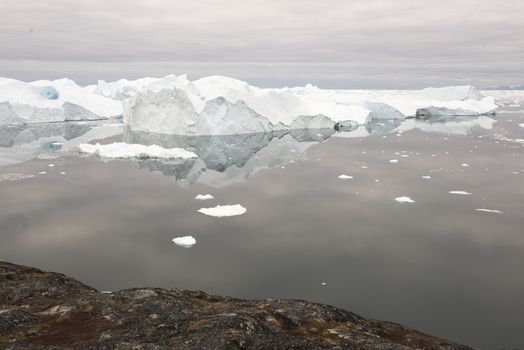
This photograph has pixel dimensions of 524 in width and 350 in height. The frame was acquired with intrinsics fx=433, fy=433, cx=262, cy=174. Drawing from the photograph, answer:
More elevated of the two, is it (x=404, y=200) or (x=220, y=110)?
(x=220, y=110)

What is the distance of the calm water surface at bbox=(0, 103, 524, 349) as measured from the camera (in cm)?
945

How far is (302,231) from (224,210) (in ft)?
11.2

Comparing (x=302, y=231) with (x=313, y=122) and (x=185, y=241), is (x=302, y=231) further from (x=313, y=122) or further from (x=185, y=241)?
(x=313, y=122)

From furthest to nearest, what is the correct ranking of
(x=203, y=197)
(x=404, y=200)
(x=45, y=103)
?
(x=45, y=103) → (x=203, y=197) → (x=404, y=200)

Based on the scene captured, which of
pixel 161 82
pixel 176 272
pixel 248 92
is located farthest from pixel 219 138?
pixel 176 272

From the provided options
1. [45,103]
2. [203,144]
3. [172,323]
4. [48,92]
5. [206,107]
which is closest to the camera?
[172,323]

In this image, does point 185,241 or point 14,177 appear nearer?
point 185,241

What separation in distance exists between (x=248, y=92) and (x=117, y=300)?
36.4 meters

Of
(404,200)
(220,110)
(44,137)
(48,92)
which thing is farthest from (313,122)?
(48,92)

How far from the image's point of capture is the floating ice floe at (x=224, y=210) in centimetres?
1542

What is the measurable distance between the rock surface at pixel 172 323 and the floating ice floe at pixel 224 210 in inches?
309

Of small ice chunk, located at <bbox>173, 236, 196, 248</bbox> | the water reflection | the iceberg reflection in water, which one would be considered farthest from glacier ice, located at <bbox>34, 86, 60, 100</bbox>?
small ice chunk, located at <bbox>173, 236, 196, 248</bbox>

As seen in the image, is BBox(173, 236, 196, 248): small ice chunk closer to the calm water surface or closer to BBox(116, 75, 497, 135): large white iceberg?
the calm water surface

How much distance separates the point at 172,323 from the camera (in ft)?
18.5
